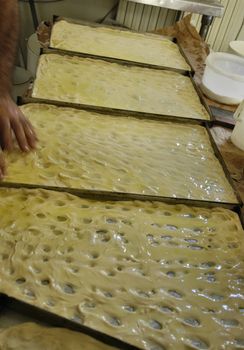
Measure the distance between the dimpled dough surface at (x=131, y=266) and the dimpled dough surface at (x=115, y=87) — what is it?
668 mm

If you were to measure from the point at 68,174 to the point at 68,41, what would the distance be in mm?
1198

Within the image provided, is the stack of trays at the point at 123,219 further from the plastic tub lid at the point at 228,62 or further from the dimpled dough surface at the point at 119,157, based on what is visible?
the plastic tub lid at the point at 228,62

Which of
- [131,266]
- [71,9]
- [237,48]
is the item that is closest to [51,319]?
[131,266]

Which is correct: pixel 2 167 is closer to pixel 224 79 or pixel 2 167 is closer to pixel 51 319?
pixel 51 319

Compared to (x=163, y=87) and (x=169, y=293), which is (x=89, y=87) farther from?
(x=169, y=293)

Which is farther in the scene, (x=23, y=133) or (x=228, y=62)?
(x=228, y=62)

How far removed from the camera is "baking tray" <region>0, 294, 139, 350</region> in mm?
784

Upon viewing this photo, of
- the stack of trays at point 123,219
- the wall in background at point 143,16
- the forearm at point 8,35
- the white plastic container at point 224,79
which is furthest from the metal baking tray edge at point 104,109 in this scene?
the wall in background at point 143,16

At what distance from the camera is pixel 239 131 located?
1.66 meters

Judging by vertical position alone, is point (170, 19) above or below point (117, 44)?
below

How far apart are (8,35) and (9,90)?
0.38 metres

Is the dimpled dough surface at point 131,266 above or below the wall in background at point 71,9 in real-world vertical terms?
above

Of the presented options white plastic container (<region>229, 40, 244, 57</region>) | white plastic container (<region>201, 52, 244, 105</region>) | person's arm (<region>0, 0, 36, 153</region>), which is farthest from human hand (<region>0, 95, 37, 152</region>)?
white plastic container (<region>229, 40, 244, 57</region>)

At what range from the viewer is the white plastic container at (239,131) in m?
1.62
